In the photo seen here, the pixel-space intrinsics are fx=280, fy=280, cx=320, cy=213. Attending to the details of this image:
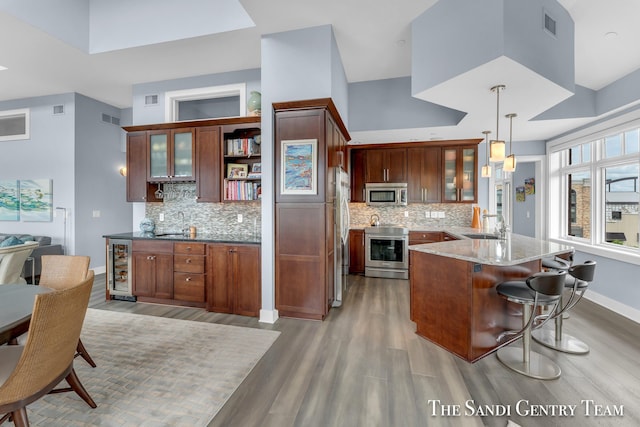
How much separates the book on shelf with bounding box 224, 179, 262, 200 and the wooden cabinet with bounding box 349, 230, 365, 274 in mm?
2305

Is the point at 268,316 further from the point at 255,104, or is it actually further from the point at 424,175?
the point at 424,175

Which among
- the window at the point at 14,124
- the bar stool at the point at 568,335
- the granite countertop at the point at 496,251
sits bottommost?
the bar stool at the point at 568,335

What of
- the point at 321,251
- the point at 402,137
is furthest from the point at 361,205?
the point at 321,251

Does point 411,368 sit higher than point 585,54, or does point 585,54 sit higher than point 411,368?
point 585,54

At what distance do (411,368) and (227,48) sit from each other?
395 cm

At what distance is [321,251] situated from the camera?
311 centimetres

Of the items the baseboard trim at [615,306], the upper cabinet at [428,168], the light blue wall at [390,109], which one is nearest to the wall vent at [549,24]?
the light blue wall at [390,109]

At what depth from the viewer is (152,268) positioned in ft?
12.1

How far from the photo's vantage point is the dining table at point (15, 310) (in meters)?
1.41

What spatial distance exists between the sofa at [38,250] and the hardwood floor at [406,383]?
3989mm

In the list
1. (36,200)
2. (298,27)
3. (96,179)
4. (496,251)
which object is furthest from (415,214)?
(36,200)

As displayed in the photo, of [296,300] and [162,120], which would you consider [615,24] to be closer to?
Result: [296,300]

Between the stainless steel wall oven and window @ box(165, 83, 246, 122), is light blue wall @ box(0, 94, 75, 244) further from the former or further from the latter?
the stainless steel wall oven

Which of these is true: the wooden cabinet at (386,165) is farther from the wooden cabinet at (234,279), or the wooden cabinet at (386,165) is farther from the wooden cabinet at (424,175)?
the wooden cabinet at (234,279)
